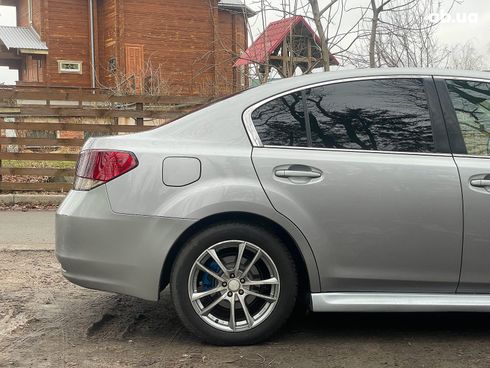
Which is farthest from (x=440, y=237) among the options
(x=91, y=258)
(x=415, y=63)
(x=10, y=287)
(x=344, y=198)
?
(x=415, y=63)

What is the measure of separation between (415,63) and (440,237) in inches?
448

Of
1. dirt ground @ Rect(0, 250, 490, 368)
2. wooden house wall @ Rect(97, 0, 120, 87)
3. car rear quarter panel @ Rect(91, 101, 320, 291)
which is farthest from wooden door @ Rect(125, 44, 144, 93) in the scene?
car rear quarter panel @ Rect(91, 101, 320, 291)

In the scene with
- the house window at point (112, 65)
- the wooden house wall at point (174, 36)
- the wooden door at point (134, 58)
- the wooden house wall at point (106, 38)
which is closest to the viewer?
the house window at point (112, 65)

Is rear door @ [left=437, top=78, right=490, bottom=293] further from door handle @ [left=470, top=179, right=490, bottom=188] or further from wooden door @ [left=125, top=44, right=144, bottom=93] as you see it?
wooden door @ [left=125, top=44, right=144, bottom=93]

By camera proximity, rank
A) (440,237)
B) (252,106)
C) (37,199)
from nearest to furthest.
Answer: (440,237)
(252,106)
(37,199)

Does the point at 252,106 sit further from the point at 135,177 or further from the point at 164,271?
the point at 164,271

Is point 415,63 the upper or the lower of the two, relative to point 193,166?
upper

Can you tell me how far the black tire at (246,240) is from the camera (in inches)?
132

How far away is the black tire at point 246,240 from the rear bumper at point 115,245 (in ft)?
0.38

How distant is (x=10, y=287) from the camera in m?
4.77

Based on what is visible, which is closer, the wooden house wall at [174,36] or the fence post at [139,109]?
the fence post at [139,109]

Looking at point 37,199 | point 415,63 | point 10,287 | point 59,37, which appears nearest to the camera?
point 10,287

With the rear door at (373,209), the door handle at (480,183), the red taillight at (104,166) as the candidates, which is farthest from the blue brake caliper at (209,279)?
the door handle at (480,183)

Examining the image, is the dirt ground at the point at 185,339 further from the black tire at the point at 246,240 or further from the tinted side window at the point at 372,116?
the tinted side window at the point at 372,116
